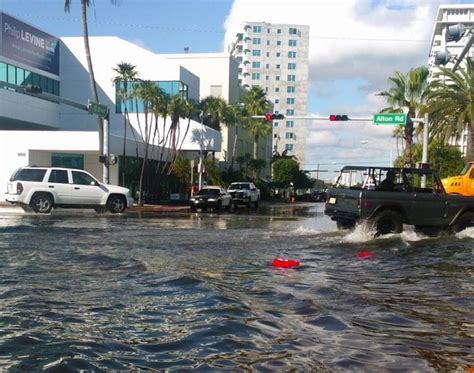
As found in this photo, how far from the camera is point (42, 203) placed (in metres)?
22.1

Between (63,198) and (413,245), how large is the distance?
48.6 feet

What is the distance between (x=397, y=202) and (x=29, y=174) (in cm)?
1483

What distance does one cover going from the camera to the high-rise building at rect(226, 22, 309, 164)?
132m

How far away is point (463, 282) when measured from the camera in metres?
8.62

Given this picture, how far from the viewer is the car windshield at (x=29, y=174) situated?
2200 cm

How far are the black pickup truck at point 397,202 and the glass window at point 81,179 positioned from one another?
38.2ft

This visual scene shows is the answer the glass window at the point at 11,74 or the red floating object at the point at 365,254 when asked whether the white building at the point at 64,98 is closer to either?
the glass window at the point at 11,74

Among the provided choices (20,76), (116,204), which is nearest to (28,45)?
(20,76)

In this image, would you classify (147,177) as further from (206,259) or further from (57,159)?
(206,259)

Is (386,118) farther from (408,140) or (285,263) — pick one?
(285,263)

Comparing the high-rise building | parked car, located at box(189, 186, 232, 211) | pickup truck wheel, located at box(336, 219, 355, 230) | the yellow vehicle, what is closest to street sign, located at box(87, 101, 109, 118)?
parked car, located at box(189, 186, 232, 211)

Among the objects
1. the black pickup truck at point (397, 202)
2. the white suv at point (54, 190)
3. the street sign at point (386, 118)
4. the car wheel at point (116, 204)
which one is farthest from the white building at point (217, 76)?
→ the black pickup truck at point (397, 202)

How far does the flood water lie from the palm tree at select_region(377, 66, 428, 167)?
25617 millimetres

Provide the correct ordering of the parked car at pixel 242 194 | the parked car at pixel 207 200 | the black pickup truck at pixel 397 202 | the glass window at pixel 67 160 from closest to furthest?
the black pickup truck at pixel 397 202 < the parked car at pixel 207 200 < the glass window at pixel 67 160 < the parked car at pixel 242 194
